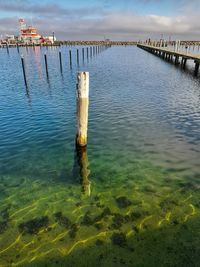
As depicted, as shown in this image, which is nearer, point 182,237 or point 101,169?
point 182,237

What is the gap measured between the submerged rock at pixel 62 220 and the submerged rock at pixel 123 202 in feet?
5.21

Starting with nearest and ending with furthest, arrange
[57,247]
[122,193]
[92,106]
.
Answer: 1. [57,247]
2. [122,193]
3. [92,106]

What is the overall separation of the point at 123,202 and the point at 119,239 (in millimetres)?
1498

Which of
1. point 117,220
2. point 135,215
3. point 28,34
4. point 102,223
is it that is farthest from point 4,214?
point 28,34

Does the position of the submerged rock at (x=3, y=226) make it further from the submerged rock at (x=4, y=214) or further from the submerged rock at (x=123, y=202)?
the submerged rock at (x=123, y=202)

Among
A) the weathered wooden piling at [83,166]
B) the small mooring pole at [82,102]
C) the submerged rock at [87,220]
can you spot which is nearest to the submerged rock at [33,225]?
the submerged rock at [87,220]

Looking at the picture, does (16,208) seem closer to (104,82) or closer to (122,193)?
(122,193)

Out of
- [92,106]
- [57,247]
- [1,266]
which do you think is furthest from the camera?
[92,106]

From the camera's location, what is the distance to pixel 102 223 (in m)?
6.19

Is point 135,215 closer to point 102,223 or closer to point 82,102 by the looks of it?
point 102,223

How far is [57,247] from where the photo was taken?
5477 mm

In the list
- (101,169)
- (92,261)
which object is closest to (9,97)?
(101,169)

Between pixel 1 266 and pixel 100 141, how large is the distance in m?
7.25

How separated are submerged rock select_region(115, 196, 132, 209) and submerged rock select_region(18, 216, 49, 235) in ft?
7.05
